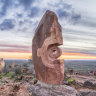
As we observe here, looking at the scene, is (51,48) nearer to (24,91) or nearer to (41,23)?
(41,23)

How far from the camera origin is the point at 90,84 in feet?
82.7

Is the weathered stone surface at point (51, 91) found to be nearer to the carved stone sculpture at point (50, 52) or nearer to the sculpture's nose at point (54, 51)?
the carved stone sculpture at point (50, 52)

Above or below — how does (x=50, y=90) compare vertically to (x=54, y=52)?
below

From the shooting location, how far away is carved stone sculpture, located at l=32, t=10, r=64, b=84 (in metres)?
13.5

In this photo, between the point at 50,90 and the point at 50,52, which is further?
the point at 50,52

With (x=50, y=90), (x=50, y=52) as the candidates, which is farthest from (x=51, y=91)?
(x=50, y=52)

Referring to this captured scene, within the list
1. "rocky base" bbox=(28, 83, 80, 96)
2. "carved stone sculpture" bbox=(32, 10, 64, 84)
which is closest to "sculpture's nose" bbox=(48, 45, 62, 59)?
"carved stone sculpture" bbox=(32, 10, 64, 84)

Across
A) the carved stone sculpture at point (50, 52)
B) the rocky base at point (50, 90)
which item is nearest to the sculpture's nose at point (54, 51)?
the carved stone sculpture at point (50, 52)

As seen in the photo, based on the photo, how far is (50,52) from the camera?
1362 centimetres

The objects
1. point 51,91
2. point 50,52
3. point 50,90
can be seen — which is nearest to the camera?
point 51,91

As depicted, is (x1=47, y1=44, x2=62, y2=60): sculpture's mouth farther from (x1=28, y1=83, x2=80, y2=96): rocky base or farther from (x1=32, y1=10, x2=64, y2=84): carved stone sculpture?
(x1=28, y1=83, x2=80, y2=96): rocky base

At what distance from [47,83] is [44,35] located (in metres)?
3.81

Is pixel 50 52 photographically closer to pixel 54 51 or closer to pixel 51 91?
pixel 54 51

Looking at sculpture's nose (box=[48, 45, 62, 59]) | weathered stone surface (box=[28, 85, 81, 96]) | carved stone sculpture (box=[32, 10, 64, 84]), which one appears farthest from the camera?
sculpture's nose (box=[48, 45, 62, 59])
